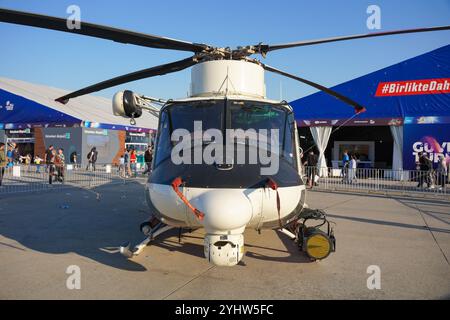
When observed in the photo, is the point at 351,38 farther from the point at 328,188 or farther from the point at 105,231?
the point at 328,188

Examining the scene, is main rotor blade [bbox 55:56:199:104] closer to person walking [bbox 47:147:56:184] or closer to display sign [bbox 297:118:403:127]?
person walking [bbox 47:147:56:184]

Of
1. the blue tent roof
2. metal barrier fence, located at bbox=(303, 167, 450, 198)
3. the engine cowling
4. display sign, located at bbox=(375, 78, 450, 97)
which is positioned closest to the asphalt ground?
the engine cowling

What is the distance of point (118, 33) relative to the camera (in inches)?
158

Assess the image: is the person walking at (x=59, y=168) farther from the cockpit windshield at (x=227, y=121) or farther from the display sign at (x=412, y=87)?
the display sign at (x=412, y=87)

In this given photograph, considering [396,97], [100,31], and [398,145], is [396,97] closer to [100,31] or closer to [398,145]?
[398,145]

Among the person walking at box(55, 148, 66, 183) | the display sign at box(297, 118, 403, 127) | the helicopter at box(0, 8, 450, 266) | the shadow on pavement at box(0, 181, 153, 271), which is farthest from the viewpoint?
the display sign at box(297, 118, 403, 127)

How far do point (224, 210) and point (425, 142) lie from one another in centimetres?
1758

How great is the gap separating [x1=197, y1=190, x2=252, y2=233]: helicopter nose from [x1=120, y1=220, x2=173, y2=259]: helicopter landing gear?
1.53 m

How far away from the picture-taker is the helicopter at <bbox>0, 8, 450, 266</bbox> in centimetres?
332

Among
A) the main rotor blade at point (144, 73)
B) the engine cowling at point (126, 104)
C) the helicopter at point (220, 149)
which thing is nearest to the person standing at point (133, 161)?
the main rotor blade at point (144, 73)

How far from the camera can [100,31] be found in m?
3.93

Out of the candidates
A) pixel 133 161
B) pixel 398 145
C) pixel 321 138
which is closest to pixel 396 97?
pixel 398 145

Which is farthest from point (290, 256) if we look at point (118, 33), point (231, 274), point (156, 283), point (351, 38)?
point (118, 33)

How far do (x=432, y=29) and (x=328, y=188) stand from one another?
1107 cm
